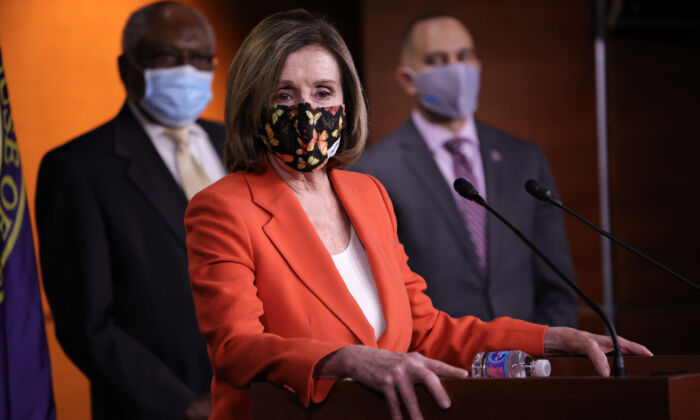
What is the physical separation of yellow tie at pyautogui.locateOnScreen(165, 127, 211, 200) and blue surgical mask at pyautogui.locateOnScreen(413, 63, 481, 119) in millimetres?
1261

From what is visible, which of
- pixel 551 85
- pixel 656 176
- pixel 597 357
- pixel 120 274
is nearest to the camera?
pixel 597 357

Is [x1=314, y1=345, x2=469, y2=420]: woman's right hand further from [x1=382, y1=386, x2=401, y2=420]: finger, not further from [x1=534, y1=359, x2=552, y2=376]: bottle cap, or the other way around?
[x1=534, y1=359, x2=552, y2=376]: bottle cap

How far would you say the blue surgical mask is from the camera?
4215mm

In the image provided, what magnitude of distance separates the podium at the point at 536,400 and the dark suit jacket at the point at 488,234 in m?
2.42

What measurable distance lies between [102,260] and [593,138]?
274 centimetres

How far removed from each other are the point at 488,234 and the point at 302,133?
2.23m

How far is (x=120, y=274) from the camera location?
320 cm

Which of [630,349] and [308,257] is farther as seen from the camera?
[308,257]

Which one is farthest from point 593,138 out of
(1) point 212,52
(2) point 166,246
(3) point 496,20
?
(2) point 166,246

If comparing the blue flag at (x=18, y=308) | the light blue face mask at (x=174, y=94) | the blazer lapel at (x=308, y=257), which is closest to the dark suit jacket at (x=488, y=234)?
the light blue face mask at (x=174, y=94)

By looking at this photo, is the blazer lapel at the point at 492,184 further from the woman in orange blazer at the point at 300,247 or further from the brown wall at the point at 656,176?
the woman in orange blazer at the point at 300,247

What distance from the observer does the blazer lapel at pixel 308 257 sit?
5.89ft

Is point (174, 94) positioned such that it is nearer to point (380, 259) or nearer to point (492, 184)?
point (492, 184)

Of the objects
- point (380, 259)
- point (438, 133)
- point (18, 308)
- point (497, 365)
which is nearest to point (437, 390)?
point (497, 365)
